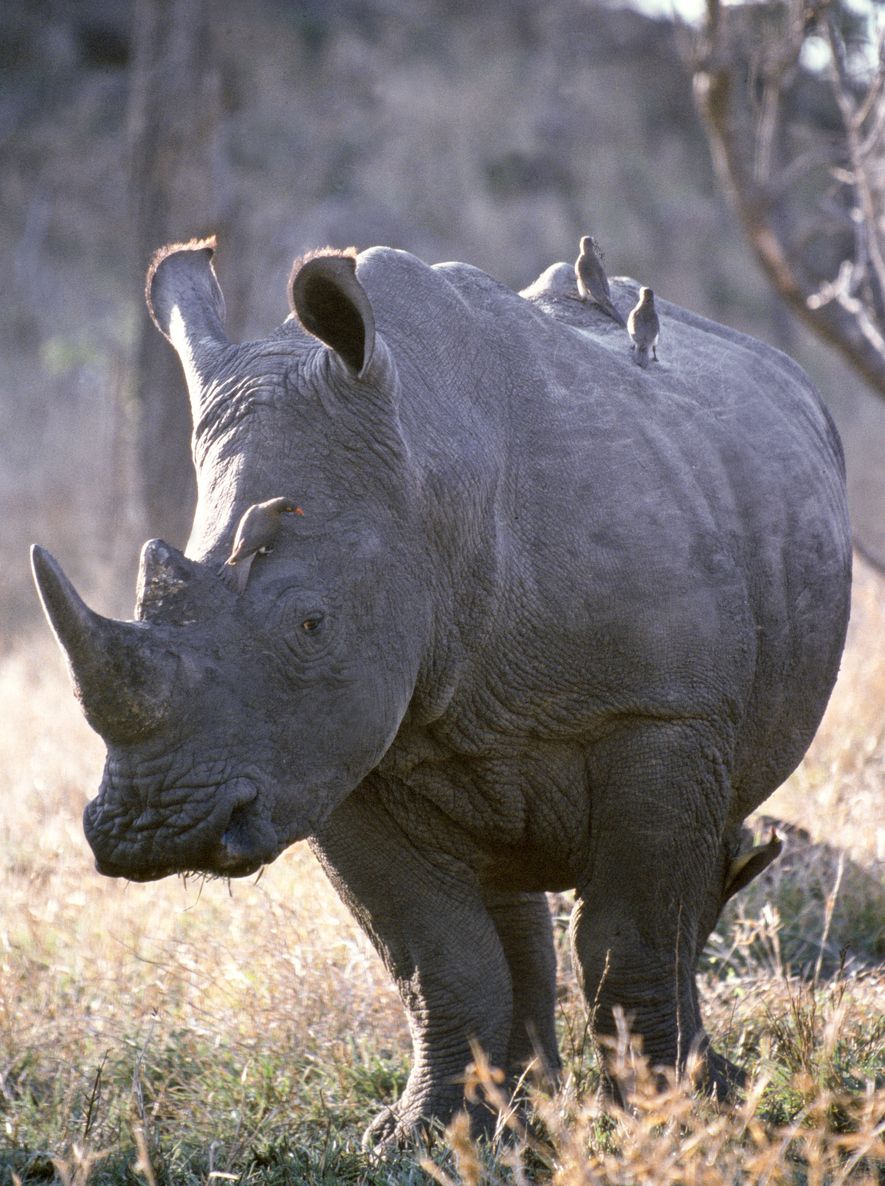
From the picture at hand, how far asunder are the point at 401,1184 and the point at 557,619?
1.28 meters

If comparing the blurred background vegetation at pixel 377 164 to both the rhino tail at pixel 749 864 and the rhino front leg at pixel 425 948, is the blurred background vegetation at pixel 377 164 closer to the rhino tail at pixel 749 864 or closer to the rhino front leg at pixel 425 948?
the rhino tail at pixel 749 864

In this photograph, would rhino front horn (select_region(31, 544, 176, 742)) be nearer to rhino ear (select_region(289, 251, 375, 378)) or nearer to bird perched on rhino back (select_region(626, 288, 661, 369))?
rhino ear (select_region(289, 251, 375, 378))

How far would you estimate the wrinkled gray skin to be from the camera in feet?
9.79

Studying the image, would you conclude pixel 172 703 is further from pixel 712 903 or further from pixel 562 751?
pixel 712 903

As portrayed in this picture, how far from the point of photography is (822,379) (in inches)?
768

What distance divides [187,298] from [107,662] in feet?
4.12

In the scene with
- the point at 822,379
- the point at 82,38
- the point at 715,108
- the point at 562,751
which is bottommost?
the point at 822,379

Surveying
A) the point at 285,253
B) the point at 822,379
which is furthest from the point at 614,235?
the point at 285,253

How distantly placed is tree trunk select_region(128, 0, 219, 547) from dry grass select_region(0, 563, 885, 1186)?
4.94m

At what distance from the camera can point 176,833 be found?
2908 millimetres

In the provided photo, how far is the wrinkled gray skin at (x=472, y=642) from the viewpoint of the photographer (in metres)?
2.98

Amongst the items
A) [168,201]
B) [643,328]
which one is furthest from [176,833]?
[168,201]

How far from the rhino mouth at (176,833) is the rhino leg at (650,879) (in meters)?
1.02

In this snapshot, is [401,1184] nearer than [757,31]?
Yes
